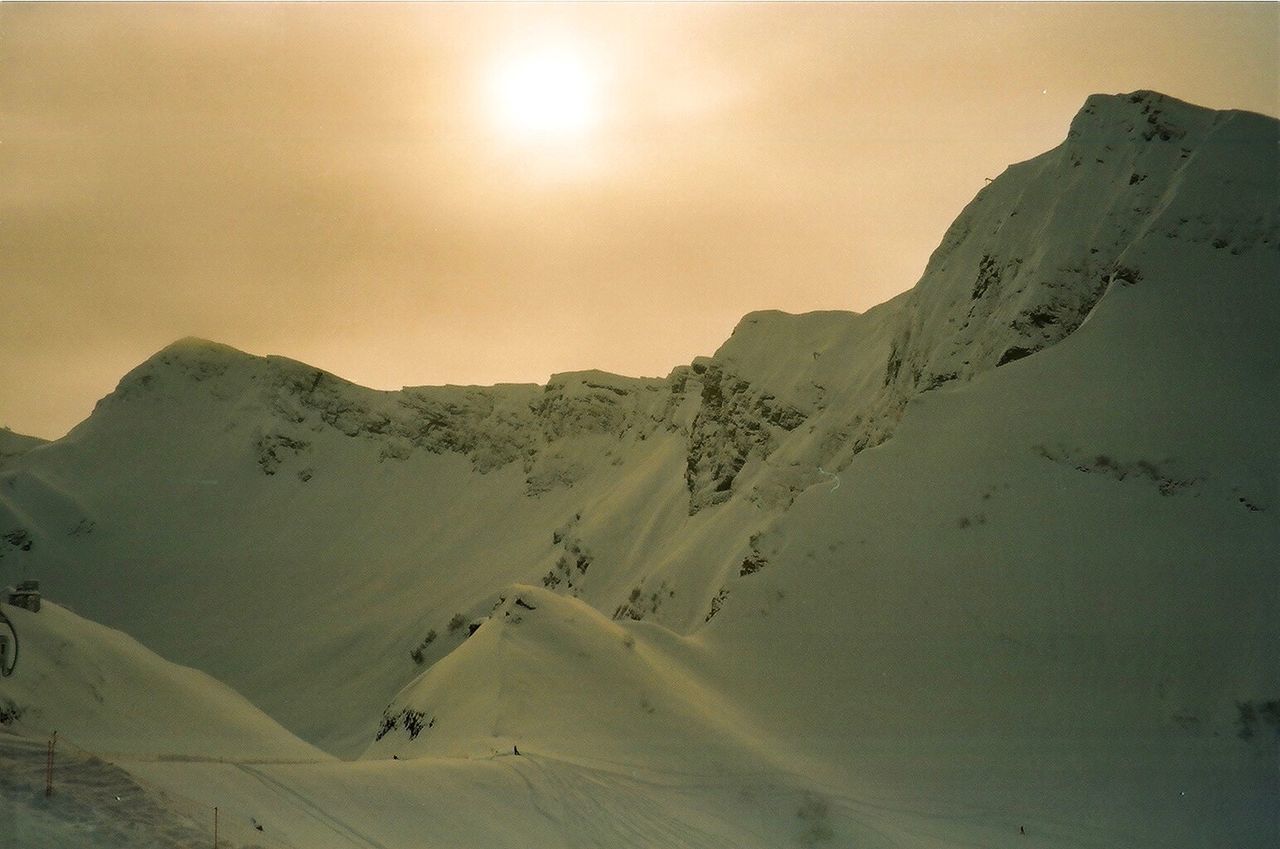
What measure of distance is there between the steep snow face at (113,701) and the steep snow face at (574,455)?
16.1 metres

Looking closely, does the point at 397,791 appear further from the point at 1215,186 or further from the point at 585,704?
the point at 1215,186

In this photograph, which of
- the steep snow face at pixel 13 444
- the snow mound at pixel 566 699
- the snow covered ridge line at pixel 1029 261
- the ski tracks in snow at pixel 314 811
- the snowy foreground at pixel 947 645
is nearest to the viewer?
the ski tracks in snow at pixel 314 811

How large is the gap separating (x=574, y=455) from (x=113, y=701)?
298 ft

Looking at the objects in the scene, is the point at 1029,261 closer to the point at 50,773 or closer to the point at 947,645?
the point at 947,645

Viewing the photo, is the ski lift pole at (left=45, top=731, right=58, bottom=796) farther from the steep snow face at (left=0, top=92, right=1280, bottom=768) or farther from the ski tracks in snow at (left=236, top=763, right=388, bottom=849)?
the steep snow face at (left=0, top=92, right=1280, bottom=768)

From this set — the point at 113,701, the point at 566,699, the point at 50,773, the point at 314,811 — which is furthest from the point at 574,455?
the point at 50,773

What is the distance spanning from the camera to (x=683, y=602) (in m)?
69.9

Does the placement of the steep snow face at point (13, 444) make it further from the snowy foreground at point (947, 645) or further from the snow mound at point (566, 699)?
the snow mound at point (566, 699)

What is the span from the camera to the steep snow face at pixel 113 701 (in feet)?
101

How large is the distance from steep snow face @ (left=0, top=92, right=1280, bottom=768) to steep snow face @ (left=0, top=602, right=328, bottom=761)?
1610 cm

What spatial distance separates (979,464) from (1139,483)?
15.8 feet

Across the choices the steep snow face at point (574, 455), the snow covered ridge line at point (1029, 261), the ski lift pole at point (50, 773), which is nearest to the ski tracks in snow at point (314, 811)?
the ski lift pole at point (50, 773)

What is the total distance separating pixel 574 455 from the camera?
124188 mm

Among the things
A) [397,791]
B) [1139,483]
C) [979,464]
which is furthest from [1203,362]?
[397,791]
